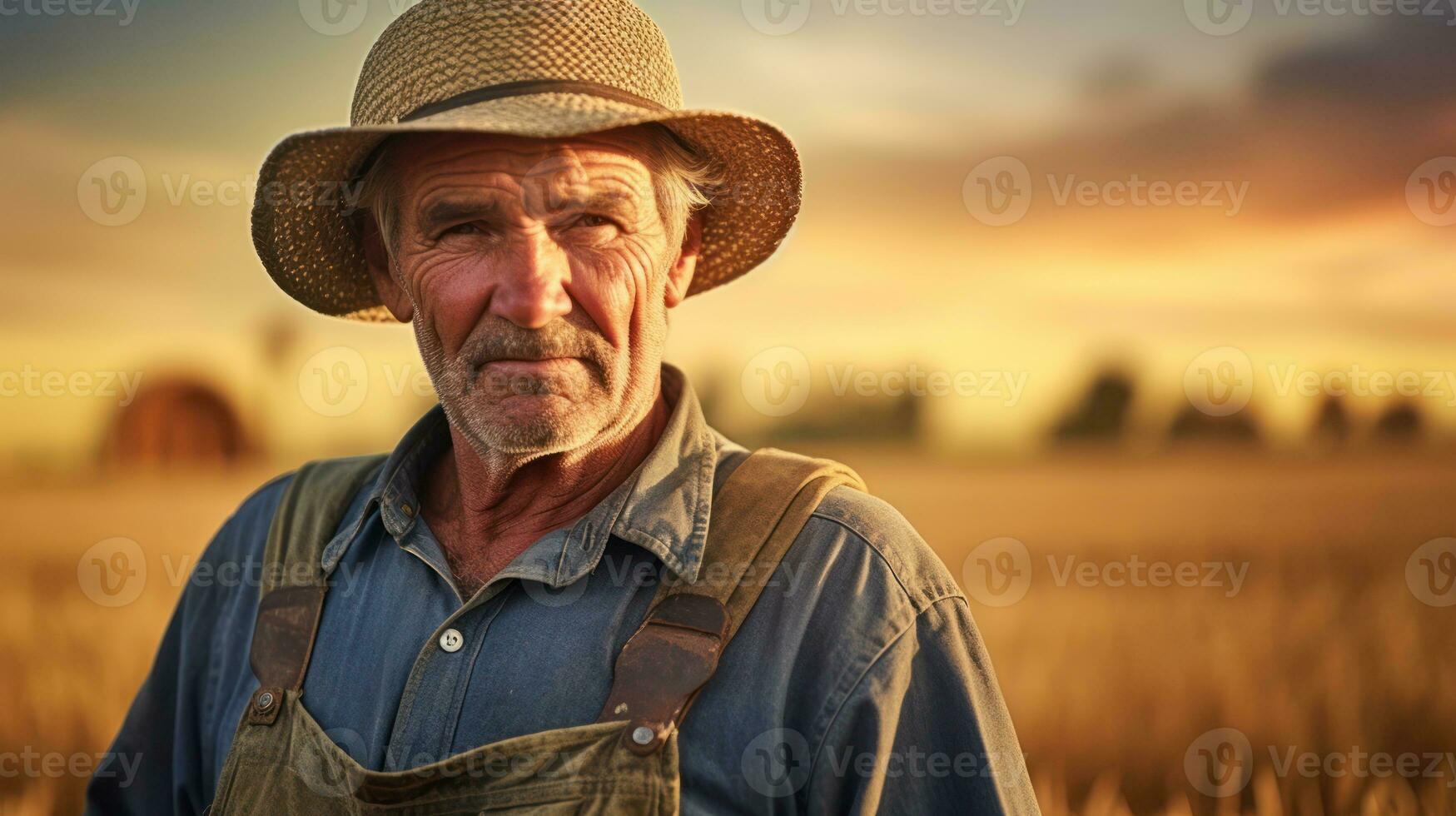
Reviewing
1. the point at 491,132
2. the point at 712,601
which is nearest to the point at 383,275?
the point at 491,132

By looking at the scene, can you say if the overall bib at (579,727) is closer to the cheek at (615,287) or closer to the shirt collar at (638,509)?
the shirt collar at (638,509)

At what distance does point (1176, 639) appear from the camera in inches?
238

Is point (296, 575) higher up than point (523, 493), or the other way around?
point (523, 493)

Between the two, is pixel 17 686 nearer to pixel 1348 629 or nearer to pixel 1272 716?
pixel 1272 716

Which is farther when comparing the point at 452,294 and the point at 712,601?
the point at 452,294

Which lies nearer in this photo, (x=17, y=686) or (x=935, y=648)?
(x=935, y=648)

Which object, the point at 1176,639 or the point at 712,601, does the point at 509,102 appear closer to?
the point at 712,601

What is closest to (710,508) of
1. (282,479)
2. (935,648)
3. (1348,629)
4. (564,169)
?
(935,648)

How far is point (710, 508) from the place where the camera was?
2.45m

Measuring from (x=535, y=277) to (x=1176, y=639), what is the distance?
4.97m

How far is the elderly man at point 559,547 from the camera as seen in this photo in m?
2.18

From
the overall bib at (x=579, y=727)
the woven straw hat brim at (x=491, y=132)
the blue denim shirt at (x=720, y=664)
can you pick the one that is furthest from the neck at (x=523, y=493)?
the woven straw hat brim at (x=491, y=132)

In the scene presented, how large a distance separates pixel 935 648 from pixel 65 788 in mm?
4819

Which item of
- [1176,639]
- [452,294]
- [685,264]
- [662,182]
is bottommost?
[1176,639]
